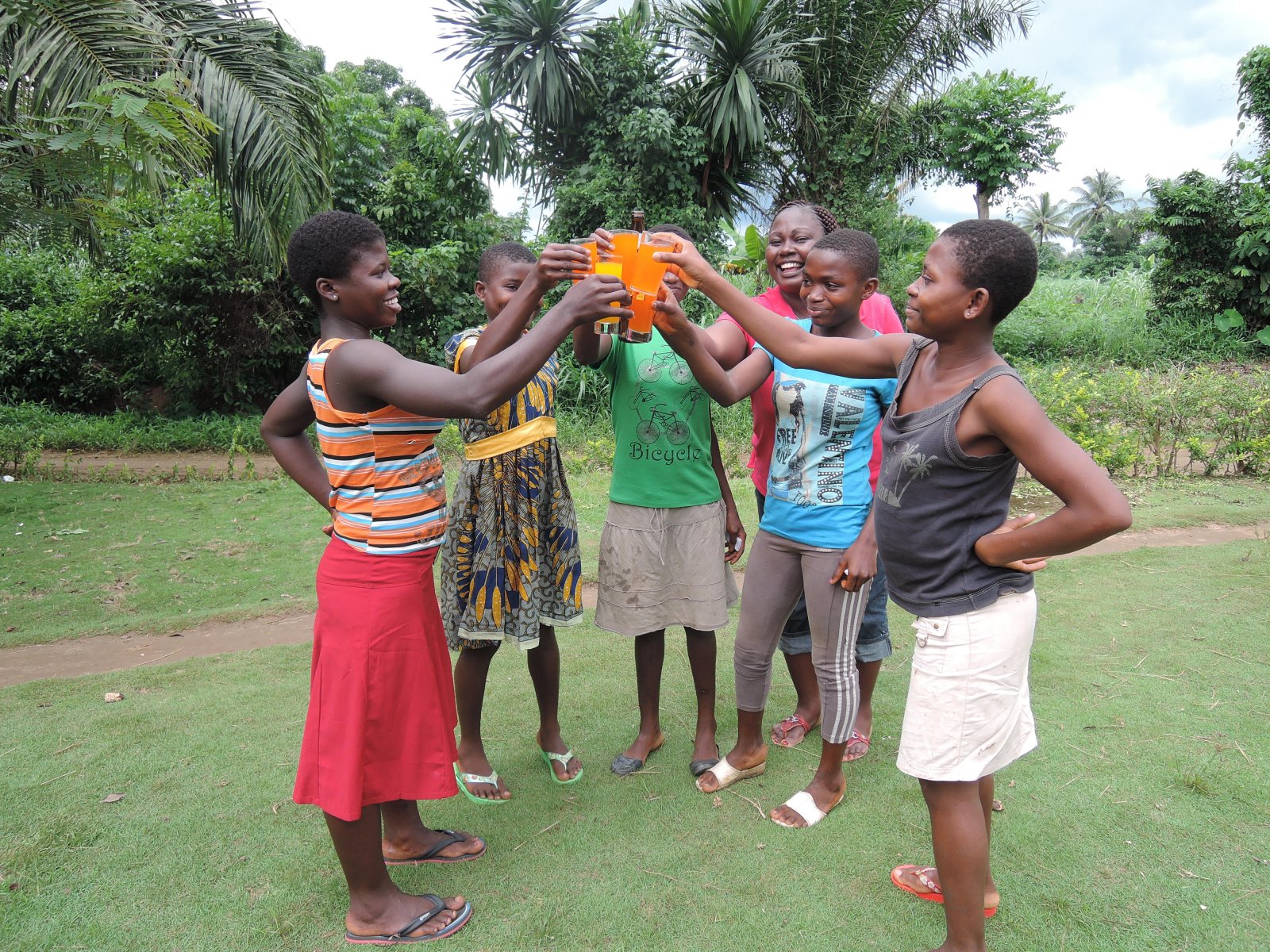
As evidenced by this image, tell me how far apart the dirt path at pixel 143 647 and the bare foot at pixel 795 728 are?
1.03 m

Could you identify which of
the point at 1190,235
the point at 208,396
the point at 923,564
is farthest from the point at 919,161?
the point at 923,564

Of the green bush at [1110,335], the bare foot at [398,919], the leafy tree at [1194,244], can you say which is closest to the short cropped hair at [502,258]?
the bare foot at [398,919]

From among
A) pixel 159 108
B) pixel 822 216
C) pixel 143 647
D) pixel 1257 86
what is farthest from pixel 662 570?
pixel 1257 86

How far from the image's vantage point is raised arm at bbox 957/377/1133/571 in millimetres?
1666

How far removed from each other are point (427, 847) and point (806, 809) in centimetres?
123

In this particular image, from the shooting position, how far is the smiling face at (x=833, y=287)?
2.60m

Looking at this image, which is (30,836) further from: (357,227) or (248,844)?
(357,227)

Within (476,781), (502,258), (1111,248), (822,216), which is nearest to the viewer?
(502,258)

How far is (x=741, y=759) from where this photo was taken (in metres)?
2.93

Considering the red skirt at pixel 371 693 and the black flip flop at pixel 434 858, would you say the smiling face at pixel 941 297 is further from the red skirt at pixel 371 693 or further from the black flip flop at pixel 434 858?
the black flip flop at pixel 434 858

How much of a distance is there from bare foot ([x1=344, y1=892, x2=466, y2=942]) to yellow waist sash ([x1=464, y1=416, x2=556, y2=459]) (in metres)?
1.34

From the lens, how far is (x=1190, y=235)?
584 inches

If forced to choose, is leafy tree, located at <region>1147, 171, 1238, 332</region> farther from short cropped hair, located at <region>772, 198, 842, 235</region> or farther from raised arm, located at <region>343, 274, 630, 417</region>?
raised arm, located at <region>343, 274, 630, 417</region>

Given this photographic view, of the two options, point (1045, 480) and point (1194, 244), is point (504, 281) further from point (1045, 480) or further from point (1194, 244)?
point (1194, 244)
